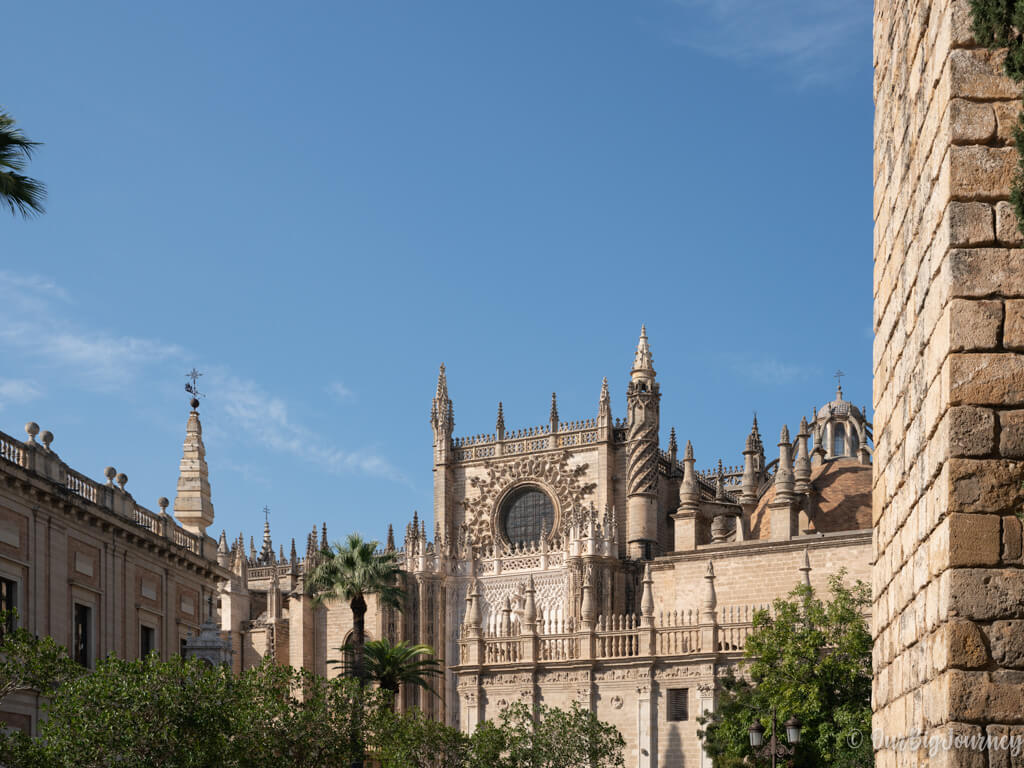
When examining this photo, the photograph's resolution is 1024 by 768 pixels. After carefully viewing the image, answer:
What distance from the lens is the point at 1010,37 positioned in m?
5.49

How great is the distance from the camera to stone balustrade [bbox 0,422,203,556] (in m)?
24.4

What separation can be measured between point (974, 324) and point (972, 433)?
410mm

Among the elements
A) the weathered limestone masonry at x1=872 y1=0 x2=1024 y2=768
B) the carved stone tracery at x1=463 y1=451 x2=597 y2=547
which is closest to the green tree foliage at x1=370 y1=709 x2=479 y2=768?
the carved stone tracery at x1=463 y1=451 x2=597 y2=547

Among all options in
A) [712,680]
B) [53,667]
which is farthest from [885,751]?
[712,680]

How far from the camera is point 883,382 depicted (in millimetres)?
7320

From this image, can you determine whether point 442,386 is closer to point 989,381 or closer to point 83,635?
point 83,635

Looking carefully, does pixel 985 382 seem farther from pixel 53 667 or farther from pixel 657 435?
pixel 657 435

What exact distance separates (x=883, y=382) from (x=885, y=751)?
5.93 feet

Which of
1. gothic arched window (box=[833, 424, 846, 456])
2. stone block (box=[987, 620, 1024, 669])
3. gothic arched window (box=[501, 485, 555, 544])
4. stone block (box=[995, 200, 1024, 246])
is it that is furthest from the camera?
gothic arched window (box=[833, 424, 846, 456])

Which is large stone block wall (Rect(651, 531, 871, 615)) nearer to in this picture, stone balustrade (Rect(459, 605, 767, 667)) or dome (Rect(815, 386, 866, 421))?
stone balustrade (Rect(459, 605, 767, 667))

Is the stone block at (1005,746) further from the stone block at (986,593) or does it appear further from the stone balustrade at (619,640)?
the stone balustrade at (619,640)

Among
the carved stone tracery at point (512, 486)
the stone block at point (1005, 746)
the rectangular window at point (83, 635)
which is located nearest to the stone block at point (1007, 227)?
the stone block at point (1005, 746)

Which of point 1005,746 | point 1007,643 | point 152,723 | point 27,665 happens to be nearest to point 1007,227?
point 1007,643

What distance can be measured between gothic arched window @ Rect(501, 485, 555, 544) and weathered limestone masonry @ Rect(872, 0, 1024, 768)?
139 ft
